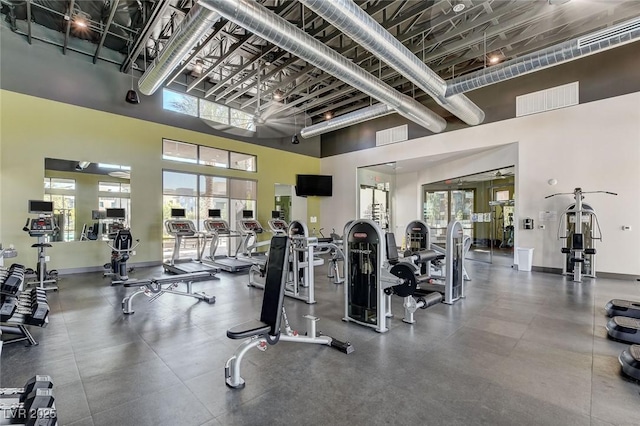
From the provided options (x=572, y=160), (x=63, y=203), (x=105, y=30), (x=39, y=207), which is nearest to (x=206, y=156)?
(x=63, y=203)

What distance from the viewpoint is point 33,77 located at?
6.57 metres

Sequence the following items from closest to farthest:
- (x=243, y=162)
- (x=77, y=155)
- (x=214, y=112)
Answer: (x=77, y=155), (x=214, y=112), (x=243, y=162)

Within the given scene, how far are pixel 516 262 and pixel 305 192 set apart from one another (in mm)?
7729

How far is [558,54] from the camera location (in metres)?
4.89

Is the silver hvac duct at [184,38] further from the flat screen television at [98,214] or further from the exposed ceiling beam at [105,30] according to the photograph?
the flat screen television at [98,214]

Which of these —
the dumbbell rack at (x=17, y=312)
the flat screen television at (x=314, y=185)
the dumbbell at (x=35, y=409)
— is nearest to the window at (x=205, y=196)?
the flat screen television at (x=314, y=185)

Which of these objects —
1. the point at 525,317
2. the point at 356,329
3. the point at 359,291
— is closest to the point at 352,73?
the point at 359,291

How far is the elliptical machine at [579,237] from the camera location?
21.5ft

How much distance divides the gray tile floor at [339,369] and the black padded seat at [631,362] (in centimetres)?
8

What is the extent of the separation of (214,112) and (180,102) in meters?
1.13

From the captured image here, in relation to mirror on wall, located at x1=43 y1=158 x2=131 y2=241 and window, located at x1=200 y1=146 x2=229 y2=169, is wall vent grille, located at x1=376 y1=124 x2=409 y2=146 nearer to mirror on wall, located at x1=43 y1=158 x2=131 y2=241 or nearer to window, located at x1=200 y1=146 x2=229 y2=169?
window, located at x1=200 y1=146 x2=229 y2=169

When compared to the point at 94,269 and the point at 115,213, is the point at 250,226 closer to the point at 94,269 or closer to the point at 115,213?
the point at 115,213

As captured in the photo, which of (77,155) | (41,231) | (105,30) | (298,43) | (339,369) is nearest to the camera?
(339,369)

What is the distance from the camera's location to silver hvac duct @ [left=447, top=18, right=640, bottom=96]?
431cm
